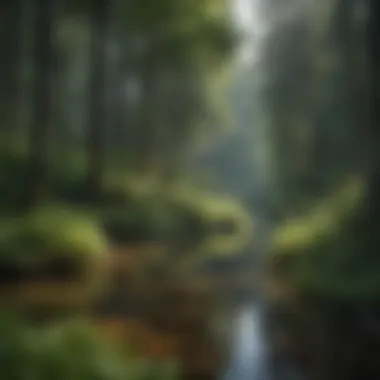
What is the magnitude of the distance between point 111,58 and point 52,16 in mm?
154

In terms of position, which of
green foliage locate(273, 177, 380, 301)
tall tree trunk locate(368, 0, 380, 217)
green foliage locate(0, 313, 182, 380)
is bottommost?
green foliage locate(0, 313, 182, 380)

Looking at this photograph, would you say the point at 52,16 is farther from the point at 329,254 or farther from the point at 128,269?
the point at 329,254

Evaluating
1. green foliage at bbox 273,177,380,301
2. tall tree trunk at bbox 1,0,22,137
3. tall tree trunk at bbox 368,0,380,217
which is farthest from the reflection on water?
tall tree trunk at bbox 1,0,22,137

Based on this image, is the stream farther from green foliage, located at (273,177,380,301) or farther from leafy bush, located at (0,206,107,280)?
leafy bush, located at (0,206,107,280)

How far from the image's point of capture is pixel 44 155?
5.85 ft

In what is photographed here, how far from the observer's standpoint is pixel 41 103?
1788 millimetres

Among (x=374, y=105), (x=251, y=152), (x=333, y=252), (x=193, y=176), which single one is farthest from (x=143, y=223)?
(x=374, y=105)

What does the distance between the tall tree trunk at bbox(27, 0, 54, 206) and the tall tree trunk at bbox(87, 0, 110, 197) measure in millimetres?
88

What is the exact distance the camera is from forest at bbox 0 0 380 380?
171 cm

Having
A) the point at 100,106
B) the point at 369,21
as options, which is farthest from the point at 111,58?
the point at 369,21

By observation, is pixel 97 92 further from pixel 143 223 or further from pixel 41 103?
pixel 143 223

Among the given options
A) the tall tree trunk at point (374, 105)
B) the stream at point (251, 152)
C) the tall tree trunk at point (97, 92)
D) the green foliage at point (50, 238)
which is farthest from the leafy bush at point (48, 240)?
the tall tree trunk at point (374, 105)

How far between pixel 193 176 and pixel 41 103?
351 mm

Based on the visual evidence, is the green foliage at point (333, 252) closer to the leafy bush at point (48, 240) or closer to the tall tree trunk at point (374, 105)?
the tall tree trunk at point (374, 105)
